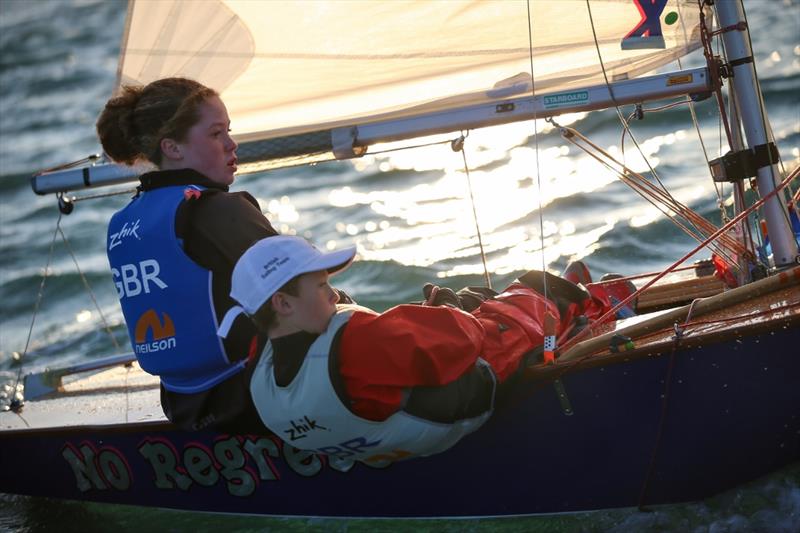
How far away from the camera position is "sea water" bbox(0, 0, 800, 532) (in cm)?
299

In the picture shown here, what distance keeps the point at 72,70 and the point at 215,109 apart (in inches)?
374

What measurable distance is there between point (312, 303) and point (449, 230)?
3524 millimetres

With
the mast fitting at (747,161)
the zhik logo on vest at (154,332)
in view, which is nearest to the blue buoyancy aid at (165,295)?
the zhik logo on vest at (154,332)

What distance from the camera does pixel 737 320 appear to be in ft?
8.01

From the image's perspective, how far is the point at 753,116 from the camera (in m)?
2.86

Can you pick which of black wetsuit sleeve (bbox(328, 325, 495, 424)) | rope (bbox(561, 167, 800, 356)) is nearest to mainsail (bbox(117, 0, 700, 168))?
rope (bbox(561, 167, 800, 356))

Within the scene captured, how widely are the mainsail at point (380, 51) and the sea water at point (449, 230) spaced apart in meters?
0.40

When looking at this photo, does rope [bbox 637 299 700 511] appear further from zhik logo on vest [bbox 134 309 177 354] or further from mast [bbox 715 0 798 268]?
zhik logo on vest [bbox 134 309 177 354]

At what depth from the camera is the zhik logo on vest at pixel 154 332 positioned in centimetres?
261

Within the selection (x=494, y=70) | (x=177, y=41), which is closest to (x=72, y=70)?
(x=177, y=41)

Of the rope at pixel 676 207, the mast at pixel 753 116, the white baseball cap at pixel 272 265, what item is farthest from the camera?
the rope at pixel 676 207

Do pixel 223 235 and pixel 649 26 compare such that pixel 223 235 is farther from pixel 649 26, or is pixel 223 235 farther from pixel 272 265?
pixel 649 26

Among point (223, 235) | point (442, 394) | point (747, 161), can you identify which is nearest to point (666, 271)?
point (747, 161)

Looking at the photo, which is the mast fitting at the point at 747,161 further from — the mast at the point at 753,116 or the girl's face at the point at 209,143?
the girl's face at the point at 209,143
